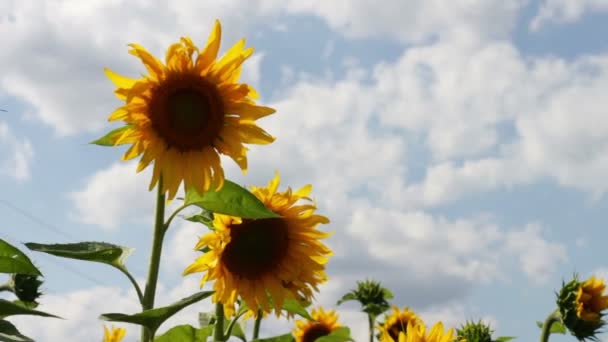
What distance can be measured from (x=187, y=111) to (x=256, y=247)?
940 mm

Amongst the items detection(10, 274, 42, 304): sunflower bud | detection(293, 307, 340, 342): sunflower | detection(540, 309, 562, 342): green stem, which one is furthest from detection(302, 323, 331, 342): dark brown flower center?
detection(10, 274, 42, 304): sunflower bud

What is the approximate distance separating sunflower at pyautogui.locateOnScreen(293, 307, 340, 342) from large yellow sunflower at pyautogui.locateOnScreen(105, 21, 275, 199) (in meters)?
4.63

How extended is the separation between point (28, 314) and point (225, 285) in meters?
1.44

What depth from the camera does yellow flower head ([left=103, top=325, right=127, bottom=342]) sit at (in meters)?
5.29

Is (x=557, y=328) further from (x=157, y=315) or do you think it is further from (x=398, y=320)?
(x=157, y=315)

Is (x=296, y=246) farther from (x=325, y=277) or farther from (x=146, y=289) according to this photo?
(x=146, y=289)

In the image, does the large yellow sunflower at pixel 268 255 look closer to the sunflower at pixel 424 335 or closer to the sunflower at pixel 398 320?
the sunflower at pixel 424 335

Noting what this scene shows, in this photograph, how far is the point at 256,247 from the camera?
151 inches

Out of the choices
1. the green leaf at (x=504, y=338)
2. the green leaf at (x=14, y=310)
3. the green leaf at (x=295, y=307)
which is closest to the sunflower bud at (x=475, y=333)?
the green leaf at (x=504, y=338)

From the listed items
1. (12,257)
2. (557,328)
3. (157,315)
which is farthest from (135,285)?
(557,328)

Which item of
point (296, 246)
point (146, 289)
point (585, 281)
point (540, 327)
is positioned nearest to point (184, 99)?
point (146, 289)

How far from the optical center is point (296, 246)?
3.86 meters

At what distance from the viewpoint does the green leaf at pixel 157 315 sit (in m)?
2.64

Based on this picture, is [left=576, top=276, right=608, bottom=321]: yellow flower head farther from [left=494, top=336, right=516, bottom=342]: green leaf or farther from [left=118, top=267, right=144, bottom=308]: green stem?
[left=118, top=267, right=144, bottom=308]: green stem
